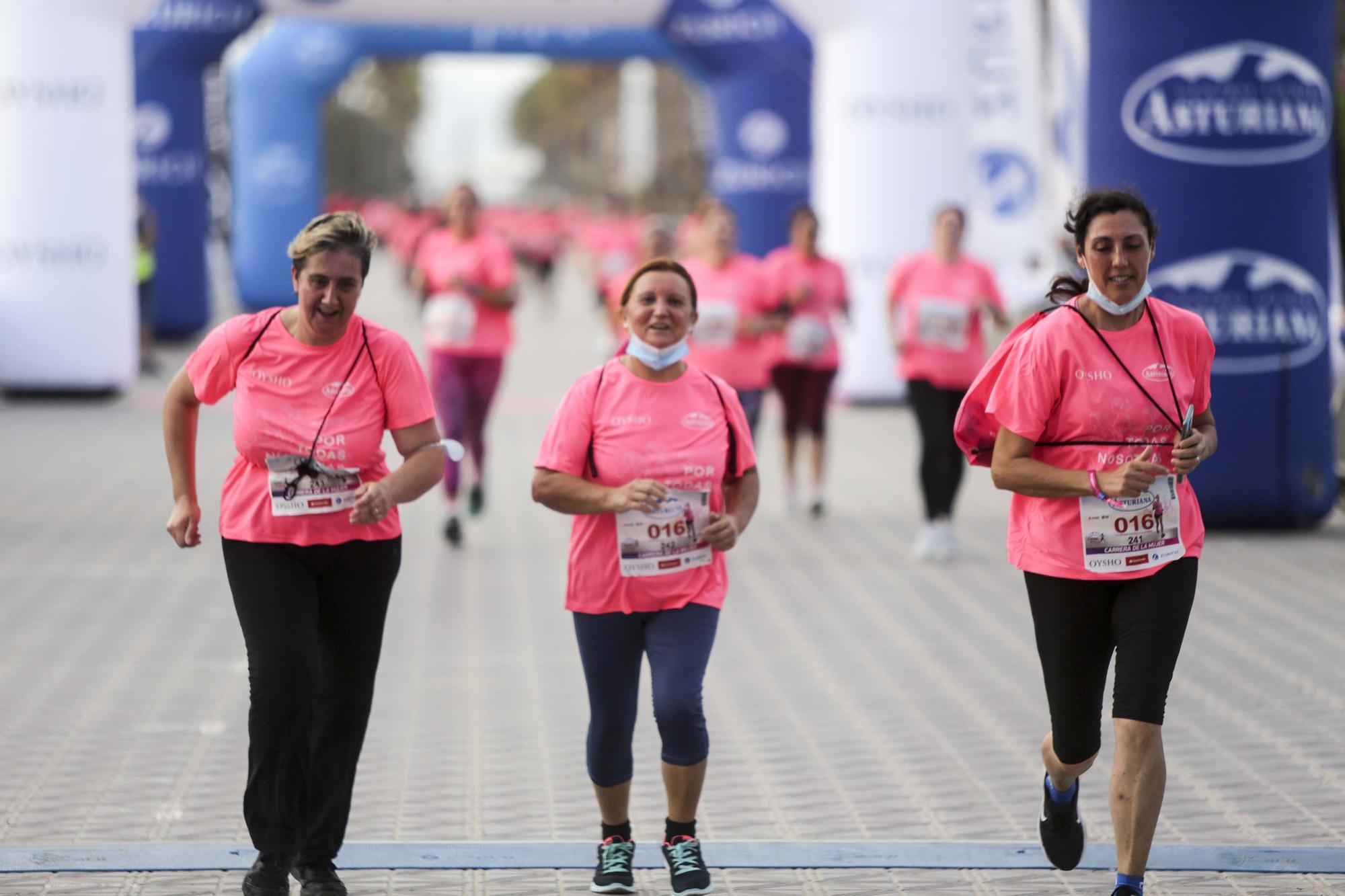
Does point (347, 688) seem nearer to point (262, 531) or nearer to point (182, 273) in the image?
point (262, 531)

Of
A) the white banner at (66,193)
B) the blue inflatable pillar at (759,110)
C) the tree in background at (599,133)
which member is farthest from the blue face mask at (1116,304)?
the tree in background at (599,133)

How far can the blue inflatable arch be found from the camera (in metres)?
21.7

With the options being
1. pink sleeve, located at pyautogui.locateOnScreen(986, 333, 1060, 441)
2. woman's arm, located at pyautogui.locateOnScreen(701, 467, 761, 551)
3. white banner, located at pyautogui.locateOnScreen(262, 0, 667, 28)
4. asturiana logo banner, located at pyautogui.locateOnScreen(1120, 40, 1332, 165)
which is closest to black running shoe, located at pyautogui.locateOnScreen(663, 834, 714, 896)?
woman's arm, located at pyautogui.locateOnScreen(701, 467, 761, 551)

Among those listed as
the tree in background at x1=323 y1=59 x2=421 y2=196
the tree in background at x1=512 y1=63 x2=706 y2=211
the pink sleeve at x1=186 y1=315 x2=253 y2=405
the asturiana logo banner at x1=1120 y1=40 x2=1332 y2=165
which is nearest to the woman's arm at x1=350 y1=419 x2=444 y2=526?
the pink sleeve at x1=186 y1=315 x2=253 y2=405

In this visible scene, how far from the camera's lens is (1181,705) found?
22.6 feet

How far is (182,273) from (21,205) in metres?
8.12

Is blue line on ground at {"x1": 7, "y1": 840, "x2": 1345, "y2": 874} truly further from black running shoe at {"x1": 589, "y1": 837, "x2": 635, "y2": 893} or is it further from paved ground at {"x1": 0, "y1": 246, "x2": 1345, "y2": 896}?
black running shoe at {"x1": 589, "y1": 837, "x2": 635, "y2": 893}

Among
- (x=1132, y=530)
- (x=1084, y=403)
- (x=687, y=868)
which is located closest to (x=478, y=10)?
(x=687, y=868)

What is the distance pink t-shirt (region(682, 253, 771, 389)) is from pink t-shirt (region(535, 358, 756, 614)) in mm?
5597

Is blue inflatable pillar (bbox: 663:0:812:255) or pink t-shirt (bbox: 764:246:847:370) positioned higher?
blue inflatable pillar (bbox: 663:0:812:255)

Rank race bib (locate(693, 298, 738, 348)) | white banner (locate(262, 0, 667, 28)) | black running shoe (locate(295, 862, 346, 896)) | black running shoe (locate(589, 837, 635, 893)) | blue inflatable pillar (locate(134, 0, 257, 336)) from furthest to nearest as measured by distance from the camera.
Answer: blue inflatable pillar (locate(134, 0, 257, 336))
white banner (locate(262, 0, 667, 28))
race bib (locate(693, 298, 738, 348))
black running shoe (locate(589, 837, 635, 893))
black running shoe (locate(295, 862, 346, 896))

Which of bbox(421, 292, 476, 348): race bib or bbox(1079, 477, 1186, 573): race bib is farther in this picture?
bbox(421, 292, 476, 348): race bib

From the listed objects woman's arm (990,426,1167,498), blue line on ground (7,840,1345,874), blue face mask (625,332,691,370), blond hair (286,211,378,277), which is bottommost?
blue line on ground (7,840,1345,874)

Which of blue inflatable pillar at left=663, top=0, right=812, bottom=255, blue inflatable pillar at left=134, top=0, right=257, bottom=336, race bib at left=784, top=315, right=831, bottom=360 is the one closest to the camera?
race bib at left=784, top=315, right=831, bottom=360
